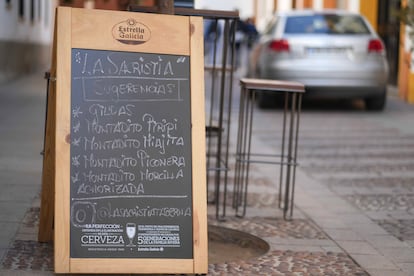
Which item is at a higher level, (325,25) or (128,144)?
(325,25)

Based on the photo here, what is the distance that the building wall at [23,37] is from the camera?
742 inches

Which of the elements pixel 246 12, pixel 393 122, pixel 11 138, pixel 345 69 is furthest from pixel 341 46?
pixel 246 12

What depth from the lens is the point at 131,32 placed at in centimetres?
489

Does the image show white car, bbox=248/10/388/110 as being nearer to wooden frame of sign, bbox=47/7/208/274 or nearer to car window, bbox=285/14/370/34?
car window, bbox=285/14/370/34

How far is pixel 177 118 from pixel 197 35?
1.48 ft

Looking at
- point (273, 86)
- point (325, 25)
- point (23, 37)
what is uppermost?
point (325, 25)

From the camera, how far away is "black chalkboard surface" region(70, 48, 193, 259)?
4742 millimetres

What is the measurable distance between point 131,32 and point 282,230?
2011mm

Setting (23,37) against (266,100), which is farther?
(23,37)

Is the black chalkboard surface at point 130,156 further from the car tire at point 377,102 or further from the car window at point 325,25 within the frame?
the car tire at point 377,102

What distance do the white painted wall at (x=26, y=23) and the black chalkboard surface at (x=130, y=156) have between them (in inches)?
538

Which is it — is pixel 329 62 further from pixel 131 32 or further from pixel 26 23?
pixel 26 23

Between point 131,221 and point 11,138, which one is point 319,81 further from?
point 131,221

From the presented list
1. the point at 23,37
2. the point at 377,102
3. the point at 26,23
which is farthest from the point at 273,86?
the point at 26,23
